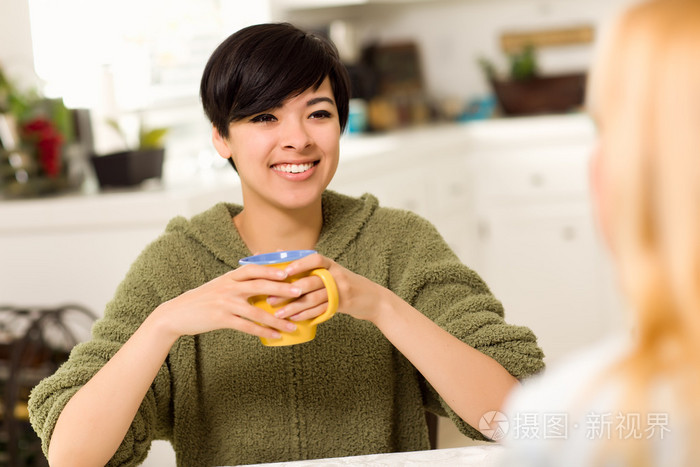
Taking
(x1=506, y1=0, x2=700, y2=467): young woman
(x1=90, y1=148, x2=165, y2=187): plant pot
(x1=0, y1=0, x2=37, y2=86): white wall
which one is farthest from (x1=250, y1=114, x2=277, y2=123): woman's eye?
(x1=0, y1=0, x2=37, y2=86): white wall

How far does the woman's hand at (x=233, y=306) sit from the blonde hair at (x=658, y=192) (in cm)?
50

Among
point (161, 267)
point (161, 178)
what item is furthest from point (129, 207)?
point (161, 267)

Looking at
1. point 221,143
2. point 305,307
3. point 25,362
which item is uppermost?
point 221,143

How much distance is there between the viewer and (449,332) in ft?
4.07

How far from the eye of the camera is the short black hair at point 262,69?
1252 millimetres

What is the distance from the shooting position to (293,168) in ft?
4.28

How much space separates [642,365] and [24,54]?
260 centimetres

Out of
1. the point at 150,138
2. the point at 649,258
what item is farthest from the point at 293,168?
the point at 150,138

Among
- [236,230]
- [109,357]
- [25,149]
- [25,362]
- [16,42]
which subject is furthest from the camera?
[16,42]

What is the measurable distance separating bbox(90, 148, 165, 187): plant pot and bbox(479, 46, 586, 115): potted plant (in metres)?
2.05

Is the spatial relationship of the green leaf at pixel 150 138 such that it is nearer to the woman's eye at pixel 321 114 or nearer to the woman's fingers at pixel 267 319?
the woman's eye at pixel 321 114

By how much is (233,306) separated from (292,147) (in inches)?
13.5

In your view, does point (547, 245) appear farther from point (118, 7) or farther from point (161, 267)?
point (161, 267)

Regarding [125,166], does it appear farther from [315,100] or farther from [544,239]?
[544,239]
